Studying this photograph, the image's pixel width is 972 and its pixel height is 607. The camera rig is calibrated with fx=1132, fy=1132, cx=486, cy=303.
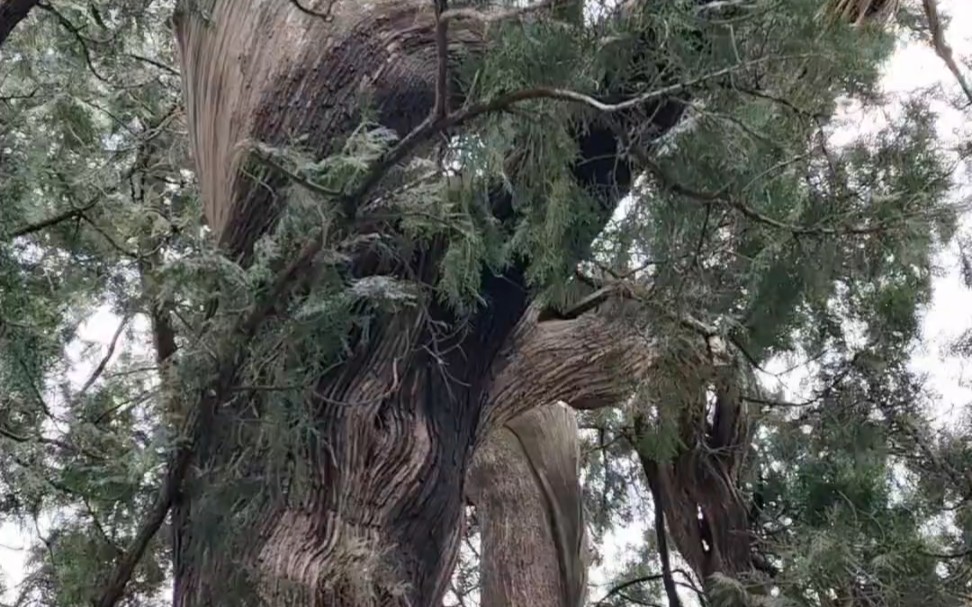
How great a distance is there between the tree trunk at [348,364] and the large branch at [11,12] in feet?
1.82

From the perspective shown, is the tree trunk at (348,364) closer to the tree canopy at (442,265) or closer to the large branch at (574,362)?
the tree canopy at (442,265)

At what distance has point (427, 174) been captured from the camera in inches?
73.0

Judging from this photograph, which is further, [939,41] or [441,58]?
[939,41]

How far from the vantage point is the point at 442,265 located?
212 cm

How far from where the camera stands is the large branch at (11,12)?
5.45ft

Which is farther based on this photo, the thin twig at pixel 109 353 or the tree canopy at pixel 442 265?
the thin twig at pixel 109 353

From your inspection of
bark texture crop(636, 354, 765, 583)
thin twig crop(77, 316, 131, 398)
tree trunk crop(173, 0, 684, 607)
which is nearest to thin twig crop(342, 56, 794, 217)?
tree trunk crop(173, 0, 684, 607)

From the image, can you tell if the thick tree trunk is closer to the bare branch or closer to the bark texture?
the bark texture

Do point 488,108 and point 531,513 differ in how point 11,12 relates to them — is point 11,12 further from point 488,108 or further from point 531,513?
point 531,513

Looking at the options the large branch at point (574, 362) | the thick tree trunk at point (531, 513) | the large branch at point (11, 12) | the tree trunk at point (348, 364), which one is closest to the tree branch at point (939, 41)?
the large branch at point (574, 362)

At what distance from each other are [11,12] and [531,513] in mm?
3006

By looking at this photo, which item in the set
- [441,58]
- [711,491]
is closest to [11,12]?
[441,58]

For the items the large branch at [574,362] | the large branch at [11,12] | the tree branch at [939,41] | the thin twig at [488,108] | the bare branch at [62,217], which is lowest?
the thin twig at [488,108]

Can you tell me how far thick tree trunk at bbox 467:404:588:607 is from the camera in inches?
164
